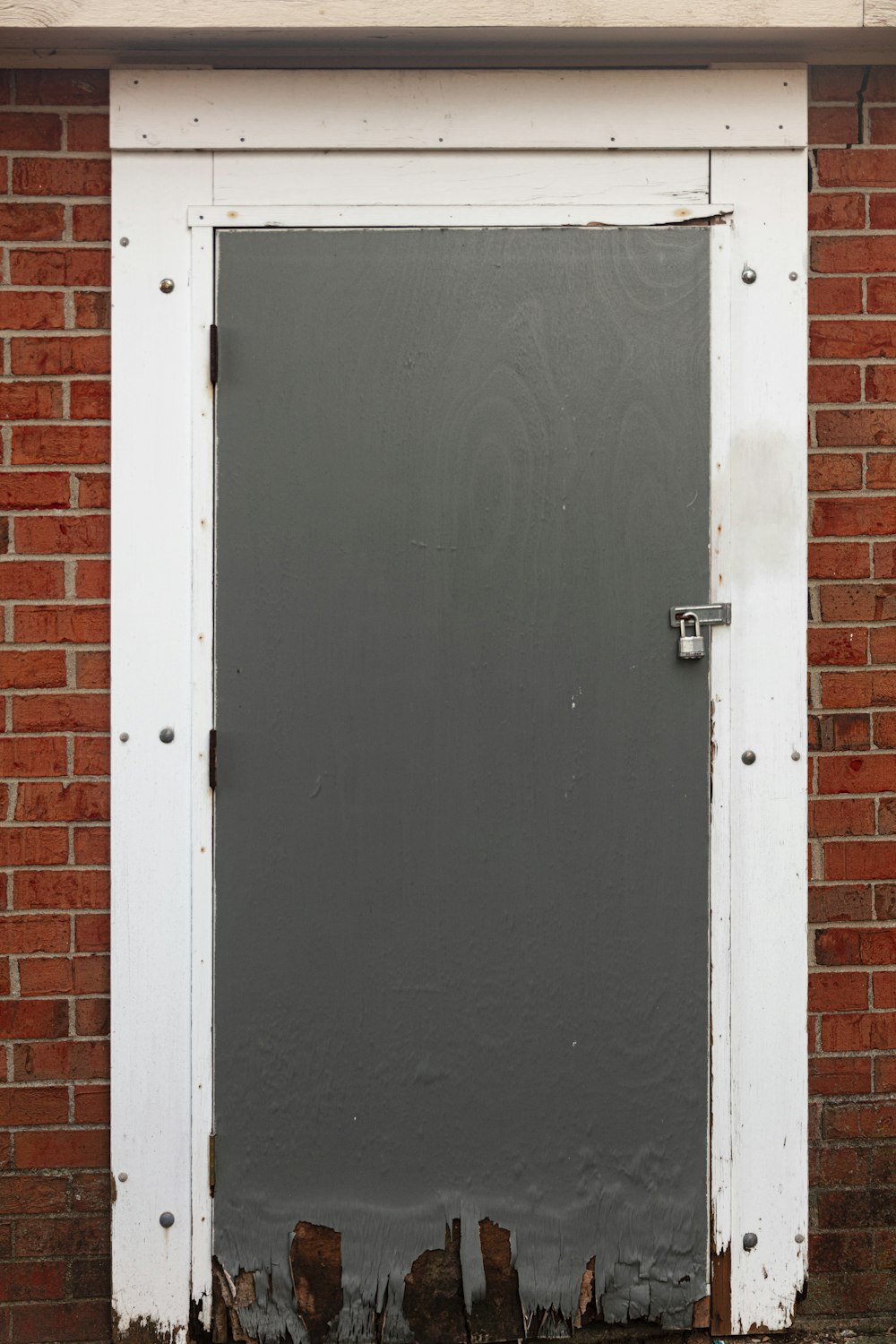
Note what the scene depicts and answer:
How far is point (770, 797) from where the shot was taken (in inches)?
97.3

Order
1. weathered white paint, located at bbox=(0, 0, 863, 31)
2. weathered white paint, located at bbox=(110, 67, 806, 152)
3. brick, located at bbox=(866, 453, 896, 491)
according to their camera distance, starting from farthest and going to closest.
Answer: brick, located at bbox=(866, 453, 896, 491)
weathered white paint, located at bbox=(110, 67, 806, 152)
weathered white paint, located at bbox=(0, 0, 863, 31)

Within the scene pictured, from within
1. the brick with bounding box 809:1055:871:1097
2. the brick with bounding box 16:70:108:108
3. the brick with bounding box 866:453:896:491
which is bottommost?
the brick with bounding box 809:1055:871:1097

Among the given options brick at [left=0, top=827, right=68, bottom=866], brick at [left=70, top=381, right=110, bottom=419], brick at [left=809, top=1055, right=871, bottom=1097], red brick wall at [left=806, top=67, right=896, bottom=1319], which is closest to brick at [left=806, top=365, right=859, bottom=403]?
red brick wall at [left=806, top=67, right=896, bottom=1319]

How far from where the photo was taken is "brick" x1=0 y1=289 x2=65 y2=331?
242 cm

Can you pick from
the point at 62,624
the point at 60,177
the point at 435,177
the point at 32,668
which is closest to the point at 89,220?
the point at 60,177

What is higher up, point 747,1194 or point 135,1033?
point 135,1033

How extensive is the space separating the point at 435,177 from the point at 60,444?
1000 millimetres

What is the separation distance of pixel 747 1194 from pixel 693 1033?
0.38 m

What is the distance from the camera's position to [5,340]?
7.97 feet

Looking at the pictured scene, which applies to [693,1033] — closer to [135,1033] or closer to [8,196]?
[135,1033]

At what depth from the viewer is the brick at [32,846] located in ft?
8.02

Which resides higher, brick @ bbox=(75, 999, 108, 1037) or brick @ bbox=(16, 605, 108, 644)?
brick @ bbox=(16, 605, 108, 644)

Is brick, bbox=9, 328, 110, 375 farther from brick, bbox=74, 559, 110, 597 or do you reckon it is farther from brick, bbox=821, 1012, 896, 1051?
brick, bbox=821, 1012, 896, 1051

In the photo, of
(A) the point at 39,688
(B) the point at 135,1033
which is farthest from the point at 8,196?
(B) the point at 135,1033
